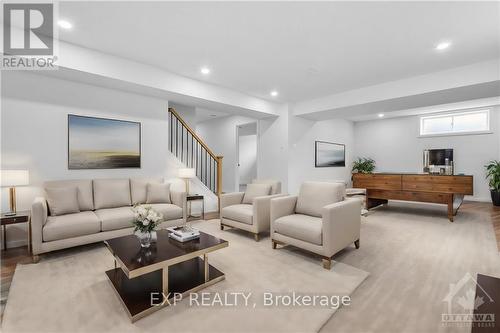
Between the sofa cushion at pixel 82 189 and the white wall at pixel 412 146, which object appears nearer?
the sofa cushion at pixel 82 189

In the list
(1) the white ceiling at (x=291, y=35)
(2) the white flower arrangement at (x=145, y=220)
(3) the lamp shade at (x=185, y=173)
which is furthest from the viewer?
(3) the lamp shade at (x=185, y=173)

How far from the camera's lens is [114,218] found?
333cm

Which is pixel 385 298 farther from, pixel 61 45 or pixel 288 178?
pixel 61 45

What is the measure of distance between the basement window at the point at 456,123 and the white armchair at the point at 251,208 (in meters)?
7.00

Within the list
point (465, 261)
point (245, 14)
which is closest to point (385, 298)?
point (465, 261)

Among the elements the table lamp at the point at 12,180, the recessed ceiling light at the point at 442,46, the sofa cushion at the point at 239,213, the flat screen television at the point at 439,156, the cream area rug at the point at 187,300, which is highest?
the recessed ceiling light at the point at 442,46

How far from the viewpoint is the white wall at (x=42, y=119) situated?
3.37 m

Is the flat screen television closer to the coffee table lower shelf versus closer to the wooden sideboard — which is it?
the wooden sideboard

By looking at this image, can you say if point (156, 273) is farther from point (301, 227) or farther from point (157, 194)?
point (157, 194)

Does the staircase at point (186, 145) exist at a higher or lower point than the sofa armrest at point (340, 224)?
higher

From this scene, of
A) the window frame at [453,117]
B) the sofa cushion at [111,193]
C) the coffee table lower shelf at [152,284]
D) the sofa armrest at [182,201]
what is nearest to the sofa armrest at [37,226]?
the sofa cushion at [111,193]

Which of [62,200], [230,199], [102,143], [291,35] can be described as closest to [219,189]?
[230,199]

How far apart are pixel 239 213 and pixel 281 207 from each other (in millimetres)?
798

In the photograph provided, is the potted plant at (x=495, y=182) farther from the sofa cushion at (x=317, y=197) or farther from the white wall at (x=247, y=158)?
the white wall at (x=247, y=158)
